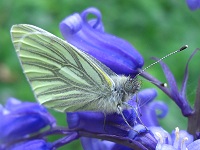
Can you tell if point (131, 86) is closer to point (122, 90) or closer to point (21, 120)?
point (122, 90)

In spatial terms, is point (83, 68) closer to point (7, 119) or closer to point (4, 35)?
point (7, 119)

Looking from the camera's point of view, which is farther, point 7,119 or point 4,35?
point 4,35

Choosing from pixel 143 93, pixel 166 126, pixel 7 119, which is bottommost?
pixel 166 126

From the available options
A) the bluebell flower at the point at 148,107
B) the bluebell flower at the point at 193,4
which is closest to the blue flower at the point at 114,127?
the bluebell flower at the point at 148,107

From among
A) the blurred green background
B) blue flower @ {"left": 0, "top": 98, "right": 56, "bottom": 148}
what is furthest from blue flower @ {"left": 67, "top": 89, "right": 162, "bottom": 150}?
the blurred green background

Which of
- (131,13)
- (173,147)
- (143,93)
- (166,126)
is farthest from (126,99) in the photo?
(131,13)

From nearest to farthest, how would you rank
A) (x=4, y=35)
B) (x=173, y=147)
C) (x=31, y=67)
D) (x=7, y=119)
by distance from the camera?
(x=173, y=147) → (x=31, y=67) → (x=7, y=119) → (x=4, y=35)
